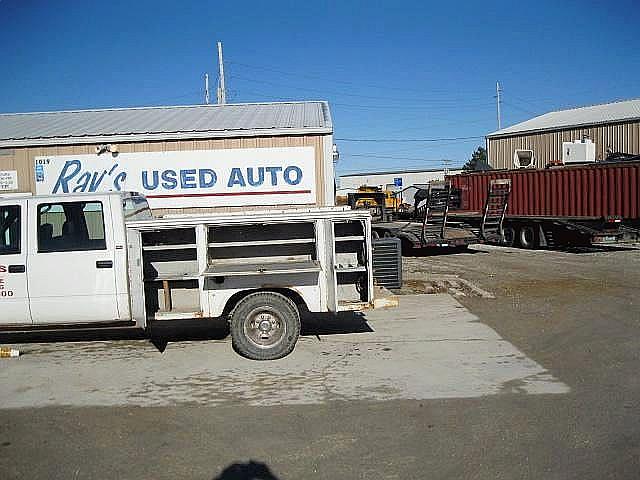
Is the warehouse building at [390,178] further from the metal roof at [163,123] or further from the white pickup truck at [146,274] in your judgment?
the white pickup truck at [146,274]

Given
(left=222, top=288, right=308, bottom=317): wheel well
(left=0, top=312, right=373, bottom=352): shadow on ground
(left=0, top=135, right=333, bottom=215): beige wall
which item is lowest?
(left=0, top=312, right=373, bottom=352): shadow on ground

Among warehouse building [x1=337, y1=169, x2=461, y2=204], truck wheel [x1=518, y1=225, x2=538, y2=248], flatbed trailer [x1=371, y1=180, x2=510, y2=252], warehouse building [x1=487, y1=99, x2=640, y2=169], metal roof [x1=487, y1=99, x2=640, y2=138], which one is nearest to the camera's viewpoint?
flatbed trailer [x1=371, y1=180, x2=510, y2=252]

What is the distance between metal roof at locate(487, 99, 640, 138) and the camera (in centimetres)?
4300

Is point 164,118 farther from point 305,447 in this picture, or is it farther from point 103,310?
point 305,447

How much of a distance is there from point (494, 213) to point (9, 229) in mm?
15821

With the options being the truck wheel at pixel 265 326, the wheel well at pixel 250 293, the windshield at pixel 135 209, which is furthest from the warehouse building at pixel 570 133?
the truck wheel at pixel 265 326

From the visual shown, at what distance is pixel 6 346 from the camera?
884cm

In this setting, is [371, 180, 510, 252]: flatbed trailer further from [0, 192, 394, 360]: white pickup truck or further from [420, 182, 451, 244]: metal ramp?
[0, 192, 394, 360]: white pickup truck

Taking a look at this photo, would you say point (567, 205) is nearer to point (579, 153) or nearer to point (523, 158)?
point (579, 153)

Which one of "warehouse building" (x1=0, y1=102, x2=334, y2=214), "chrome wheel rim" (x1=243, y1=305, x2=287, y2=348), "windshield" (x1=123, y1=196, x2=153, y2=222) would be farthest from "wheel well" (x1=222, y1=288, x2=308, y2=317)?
"warehouse building" (x1=0, y1=102, x2=334, y2=214)

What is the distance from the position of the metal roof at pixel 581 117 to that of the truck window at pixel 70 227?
39.3 metres

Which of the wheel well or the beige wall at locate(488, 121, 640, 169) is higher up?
the beige wall at locate(488, 121, 640, 169)

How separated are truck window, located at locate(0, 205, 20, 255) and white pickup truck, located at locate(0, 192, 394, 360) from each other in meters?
0.01

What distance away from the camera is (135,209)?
28.0ft
